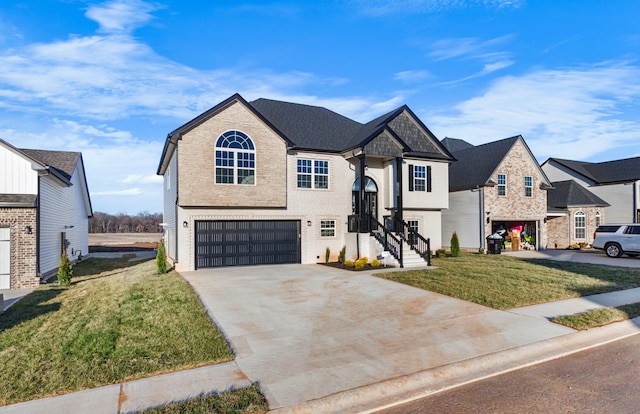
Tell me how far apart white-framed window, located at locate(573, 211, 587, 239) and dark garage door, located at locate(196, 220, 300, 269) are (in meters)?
22.8

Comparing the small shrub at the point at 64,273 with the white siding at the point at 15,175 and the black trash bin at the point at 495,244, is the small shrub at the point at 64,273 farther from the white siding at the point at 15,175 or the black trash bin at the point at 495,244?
the black trash bin at the point at 495,244

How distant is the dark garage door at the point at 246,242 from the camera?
16.5 metres

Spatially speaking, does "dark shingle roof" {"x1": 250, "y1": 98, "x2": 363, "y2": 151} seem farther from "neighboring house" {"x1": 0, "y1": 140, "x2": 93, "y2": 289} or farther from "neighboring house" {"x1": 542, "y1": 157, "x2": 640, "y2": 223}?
"neighboring house" {"x1": 542, "y1": 157, "x2": 640, "y2": 223}

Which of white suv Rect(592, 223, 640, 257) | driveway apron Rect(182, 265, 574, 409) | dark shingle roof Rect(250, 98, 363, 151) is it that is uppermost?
dark shingle roof Rect(250, 98, 363, 151)

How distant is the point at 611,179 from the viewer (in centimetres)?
3180

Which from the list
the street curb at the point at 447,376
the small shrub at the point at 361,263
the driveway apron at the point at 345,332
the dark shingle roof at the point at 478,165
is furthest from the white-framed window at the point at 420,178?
the street curb at the point at 447,376

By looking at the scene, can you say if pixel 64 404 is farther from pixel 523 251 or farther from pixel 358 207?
pixel 523 251

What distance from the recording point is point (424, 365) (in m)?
5.57

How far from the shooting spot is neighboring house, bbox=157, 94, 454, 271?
16.1 meters

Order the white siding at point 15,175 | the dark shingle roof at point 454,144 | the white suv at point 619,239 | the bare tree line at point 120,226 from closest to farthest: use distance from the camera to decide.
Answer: the white siding at point 15,175 → the white suv at point 619,239 → the dark shingle roof at point 454,144 → the bare tree line at point 120,226

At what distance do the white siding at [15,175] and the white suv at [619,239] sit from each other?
1135 inches

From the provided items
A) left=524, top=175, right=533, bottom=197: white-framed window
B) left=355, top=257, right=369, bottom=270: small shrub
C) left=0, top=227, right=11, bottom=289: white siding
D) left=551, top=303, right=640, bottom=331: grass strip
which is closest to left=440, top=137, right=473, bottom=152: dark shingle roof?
left=524, top=175, right=533, bottom=197: white-framed window

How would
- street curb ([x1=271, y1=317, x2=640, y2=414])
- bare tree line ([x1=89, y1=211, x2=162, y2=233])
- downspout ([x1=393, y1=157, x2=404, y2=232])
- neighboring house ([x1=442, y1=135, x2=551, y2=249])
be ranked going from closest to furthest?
street curb ([x1=271, y1=317, x2=640, y2=414])
downspout ([x1=393, y1=157, x2=404, y2=232])
neighboring house ([x1=442, y1=135, x2=551, y2=249])
bare tree line ([x1=89, y1=211, x2=162, y2=233])

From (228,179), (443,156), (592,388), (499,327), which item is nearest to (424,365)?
(592,388)
